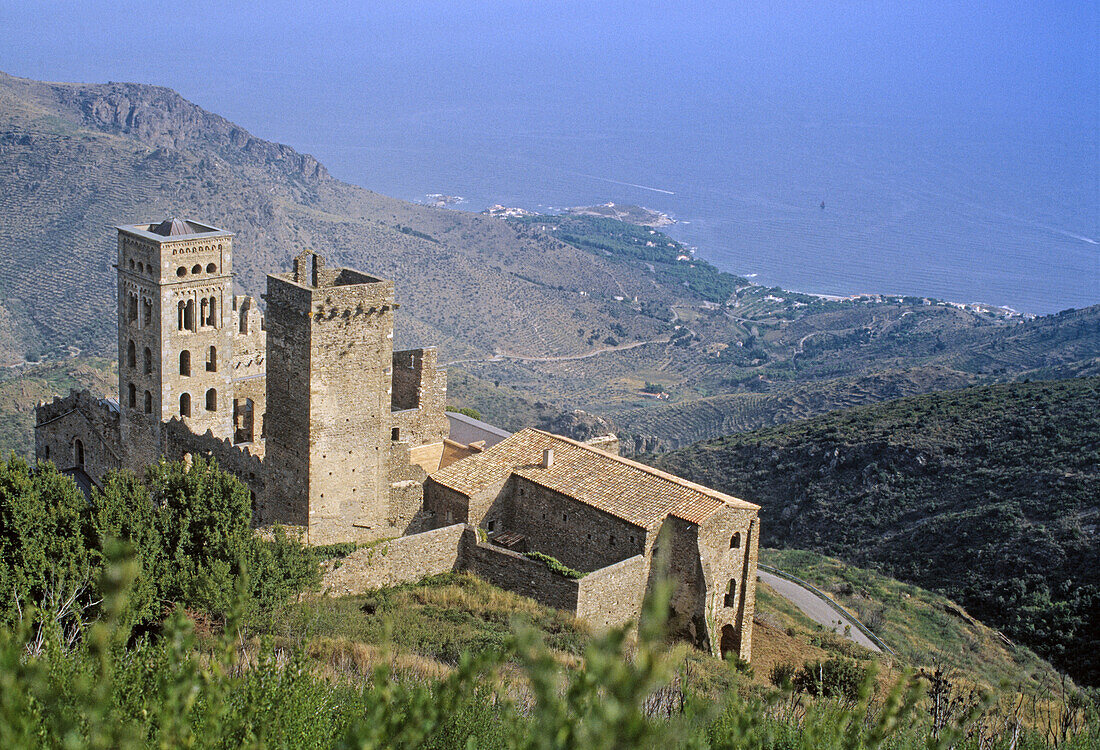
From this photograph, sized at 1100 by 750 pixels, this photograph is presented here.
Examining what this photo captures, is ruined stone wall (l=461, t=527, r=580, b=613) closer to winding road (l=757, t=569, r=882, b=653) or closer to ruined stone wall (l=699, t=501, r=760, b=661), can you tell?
ruined stone wall (l=699, t=501, r=760, b=661)

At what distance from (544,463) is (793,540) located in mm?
17234

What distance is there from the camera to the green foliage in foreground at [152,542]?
18.5 metres

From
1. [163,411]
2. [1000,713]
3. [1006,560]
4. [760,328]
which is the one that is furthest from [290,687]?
[760,328]

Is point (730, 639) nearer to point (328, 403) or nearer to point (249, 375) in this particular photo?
point (328, 403)

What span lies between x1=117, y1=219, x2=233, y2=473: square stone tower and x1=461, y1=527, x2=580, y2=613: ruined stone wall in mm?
8918

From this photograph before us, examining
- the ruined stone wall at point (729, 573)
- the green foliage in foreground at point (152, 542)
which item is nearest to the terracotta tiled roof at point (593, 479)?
the ruined stone wall at point (729, 573)

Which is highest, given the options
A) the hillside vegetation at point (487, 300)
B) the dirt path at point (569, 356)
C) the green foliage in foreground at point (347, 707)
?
the green foliage in foreground at point (347, 707)

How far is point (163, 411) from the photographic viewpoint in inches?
1115

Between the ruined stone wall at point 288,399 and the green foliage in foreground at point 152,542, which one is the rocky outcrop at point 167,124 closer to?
the ruined stone wall at point 288,399

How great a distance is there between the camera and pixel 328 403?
2255 cm

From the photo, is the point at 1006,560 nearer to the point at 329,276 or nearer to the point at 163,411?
the point at 329,276

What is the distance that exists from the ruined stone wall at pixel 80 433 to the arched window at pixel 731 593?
1646 centimetres

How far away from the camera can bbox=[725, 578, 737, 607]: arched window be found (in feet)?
76.0

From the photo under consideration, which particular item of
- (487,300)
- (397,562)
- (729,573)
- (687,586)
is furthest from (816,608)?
(487,300)
